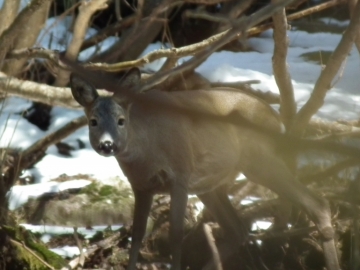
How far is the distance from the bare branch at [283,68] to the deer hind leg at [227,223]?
80 cm

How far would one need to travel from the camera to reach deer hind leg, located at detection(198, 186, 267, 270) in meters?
5.59

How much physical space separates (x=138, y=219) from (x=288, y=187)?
109cm

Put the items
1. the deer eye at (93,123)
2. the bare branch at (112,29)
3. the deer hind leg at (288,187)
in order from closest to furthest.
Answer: the deer eye at (93,123)
the deer hind leg at (288,187)
the bare branch at (112,29)

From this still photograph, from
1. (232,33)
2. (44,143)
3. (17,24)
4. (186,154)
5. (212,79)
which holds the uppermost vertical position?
(212,79)

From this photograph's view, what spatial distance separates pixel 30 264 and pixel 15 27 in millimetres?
2245

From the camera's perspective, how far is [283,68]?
17.8ft

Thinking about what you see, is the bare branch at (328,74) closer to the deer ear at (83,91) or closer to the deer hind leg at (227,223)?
the deer hind leg at (227,223)

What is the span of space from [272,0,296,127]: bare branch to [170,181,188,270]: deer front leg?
3.88ft

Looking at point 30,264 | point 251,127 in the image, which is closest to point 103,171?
point 30,264

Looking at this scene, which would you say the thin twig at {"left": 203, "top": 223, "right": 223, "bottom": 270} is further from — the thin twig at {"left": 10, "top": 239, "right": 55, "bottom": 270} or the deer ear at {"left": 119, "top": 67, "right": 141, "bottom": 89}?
the deer ear at {"left": 119, "top": 67, "right": 141, "bottom": 89}

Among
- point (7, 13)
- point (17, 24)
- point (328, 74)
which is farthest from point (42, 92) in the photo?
point (328, 74)

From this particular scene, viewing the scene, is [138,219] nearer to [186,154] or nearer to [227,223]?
[186,154]

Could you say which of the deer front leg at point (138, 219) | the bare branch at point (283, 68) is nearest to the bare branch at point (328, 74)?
the bare branch at point (283, 68)

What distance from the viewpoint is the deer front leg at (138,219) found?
201 inches
